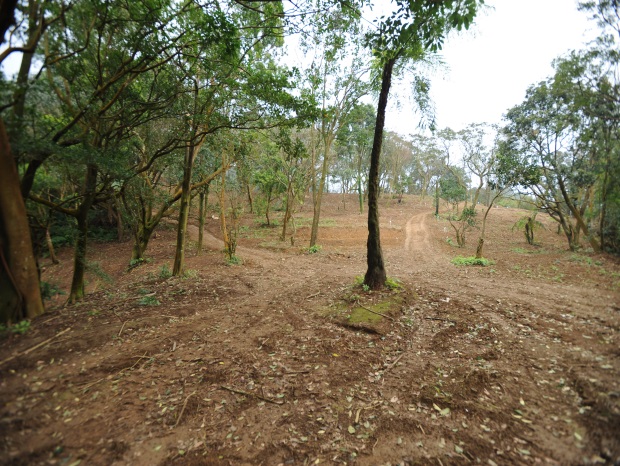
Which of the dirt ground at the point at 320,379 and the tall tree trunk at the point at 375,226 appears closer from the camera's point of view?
the dirt ground at the point at 320,379

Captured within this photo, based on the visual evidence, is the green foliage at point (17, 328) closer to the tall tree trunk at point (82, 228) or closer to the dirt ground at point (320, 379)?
the dirt ground at point (320, 379)

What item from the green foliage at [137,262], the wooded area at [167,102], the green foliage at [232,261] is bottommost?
the green foliage at [137,262]

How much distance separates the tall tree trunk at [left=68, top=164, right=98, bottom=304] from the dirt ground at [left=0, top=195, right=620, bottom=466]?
0.43 metres

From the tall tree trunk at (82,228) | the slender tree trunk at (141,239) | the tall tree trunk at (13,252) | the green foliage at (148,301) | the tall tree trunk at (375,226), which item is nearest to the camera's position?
the tall tree trunk at (13,252)

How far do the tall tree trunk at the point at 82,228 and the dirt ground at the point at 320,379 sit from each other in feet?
1.40

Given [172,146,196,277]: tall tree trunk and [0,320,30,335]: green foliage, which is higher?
[172,146,196,277]: tall tree trunk

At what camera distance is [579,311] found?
245 inches

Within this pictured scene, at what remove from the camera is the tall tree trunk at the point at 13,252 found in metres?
4.56

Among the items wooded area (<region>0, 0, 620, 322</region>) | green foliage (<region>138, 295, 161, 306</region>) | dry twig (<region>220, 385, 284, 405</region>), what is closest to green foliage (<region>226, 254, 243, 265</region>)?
wooded area (<region>0, 0, 620, 322</region>)

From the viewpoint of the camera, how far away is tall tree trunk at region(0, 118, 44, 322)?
456 cm

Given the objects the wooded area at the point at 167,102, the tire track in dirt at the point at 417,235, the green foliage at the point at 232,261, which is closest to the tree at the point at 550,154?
the wooded area at the point at 167,102

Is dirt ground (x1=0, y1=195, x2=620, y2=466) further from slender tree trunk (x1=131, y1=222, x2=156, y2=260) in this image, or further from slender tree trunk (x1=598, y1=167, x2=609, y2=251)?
slender tree trunk (x1=131, y1=222, x2=156, y2=260)

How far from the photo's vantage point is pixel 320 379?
455 centimetres

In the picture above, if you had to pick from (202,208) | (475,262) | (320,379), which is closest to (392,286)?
(320,379)
